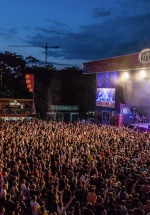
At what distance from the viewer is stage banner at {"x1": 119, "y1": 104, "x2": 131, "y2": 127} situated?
28.1 meters

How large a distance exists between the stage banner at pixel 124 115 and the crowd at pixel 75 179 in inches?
441

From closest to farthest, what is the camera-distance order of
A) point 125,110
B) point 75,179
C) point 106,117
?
point 75,179 < point 125,110 < point 106,117

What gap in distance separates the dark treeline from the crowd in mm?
24295

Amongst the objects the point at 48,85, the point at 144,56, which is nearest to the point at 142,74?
the point at 144,56

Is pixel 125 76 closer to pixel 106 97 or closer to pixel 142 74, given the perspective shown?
pixel 142 74

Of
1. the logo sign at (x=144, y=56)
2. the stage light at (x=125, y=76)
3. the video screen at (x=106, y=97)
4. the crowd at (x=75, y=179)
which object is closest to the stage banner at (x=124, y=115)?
the video screen at (x=106, y=97)

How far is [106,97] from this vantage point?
30672 mm

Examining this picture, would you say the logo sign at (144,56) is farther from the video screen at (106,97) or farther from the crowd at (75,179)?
the crowd at (75,179)

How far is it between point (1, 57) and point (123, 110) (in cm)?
2629

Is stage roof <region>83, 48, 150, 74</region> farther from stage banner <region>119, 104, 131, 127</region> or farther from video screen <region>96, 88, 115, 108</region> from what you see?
stage banner <region>119, 104, 131, 127</region>

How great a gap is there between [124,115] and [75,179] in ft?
62.7

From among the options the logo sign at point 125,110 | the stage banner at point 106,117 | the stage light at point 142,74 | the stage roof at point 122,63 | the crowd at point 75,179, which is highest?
the stage roof at point 122,63

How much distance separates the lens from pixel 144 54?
22.3m

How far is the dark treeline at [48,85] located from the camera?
41.1 m
